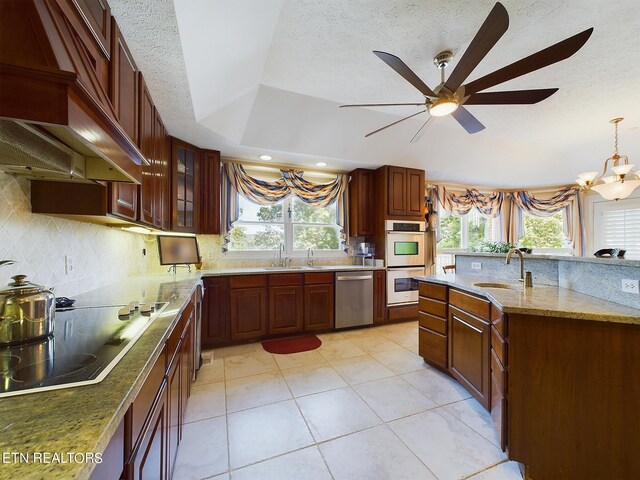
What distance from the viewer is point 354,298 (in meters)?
3.68

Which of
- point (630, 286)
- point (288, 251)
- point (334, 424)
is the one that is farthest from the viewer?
point (288, 251)

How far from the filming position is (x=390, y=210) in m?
3.93

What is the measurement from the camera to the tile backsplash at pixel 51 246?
116 cm

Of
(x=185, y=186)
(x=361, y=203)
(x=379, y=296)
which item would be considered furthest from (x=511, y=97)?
(x=185, y=186)

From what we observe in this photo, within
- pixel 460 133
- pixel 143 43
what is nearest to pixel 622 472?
pixel 143 43

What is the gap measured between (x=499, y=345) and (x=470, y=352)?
49 cm

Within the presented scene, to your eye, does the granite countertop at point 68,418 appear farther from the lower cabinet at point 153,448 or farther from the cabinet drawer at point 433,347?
the cabinet drawer at point 433,347

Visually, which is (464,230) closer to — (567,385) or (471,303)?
(471,303)

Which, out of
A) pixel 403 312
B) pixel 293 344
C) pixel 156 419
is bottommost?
pixel 293 344

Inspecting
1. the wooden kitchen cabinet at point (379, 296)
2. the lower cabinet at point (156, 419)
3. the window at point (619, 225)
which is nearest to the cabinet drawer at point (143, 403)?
the lower cabinet at point (156, 419)

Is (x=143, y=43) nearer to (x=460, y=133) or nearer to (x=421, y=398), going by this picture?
(x=421, y=398)

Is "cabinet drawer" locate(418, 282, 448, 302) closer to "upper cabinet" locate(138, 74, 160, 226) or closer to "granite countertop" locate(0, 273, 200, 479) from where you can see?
"granite countertop" locate(0, 273, 200, 479)

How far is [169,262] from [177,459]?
1.83 meters

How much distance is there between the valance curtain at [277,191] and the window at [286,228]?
0.14m
